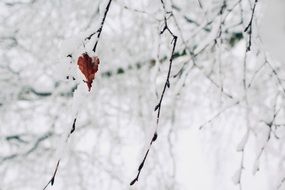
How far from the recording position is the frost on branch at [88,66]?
44.8 inches

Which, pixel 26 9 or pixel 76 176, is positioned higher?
pixel 26 9

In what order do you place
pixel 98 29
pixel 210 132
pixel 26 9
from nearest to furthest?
pixel 98 29 → pixel 26 9 → pixel 210 132

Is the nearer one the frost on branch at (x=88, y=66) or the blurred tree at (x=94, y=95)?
the frost on branch at (x=88, y=66)

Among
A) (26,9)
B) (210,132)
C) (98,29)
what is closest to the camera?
(98,29)

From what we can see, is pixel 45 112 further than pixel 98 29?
Yes

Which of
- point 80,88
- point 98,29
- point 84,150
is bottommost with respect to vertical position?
point 84,150

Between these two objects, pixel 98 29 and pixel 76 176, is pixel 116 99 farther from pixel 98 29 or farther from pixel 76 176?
pixel 98 29

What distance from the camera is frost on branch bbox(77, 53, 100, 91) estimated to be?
1.14 m

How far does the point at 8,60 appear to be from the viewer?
4137 millimetres

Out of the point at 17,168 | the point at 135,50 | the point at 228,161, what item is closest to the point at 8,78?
the point at 17,168

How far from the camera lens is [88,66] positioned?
1.14 metres

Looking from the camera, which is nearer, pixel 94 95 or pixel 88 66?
pixel 88 66

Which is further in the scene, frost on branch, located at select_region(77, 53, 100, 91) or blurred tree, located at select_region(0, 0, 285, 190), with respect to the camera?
blurred tree, located at select_region(0, 0, 285, 190)

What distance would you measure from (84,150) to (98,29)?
10.6 ft
